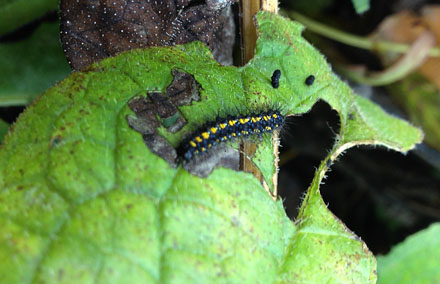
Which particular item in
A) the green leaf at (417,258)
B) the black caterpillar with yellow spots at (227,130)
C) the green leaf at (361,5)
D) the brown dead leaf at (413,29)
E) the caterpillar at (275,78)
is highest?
the green leaf at (361,5)

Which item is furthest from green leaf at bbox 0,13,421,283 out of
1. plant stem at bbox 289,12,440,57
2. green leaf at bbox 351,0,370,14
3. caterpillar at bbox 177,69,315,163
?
plant stem at bbox 289,12,440,57

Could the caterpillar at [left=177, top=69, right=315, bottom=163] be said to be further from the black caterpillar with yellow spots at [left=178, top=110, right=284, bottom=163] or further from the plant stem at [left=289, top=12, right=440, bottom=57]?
the plant stem at [left=289, top=12, right=440, bottom=57]

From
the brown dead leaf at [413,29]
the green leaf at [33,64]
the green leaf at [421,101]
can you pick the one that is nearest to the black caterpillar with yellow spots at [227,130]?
the green leaf at [33,64]

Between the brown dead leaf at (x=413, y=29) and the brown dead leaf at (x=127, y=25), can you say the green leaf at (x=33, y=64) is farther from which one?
the brown dead leaf at (x=413, y=29)

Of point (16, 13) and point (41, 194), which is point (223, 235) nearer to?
point (41, 194)

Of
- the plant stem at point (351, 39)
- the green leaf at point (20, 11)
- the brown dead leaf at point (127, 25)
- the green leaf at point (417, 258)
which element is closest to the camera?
the brown dead leaf at point (127, 25)

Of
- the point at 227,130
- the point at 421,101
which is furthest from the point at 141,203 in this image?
the point at 421,101

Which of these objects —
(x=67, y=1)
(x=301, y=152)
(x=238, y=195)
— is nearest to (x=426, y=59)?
(x=301, y=152)
